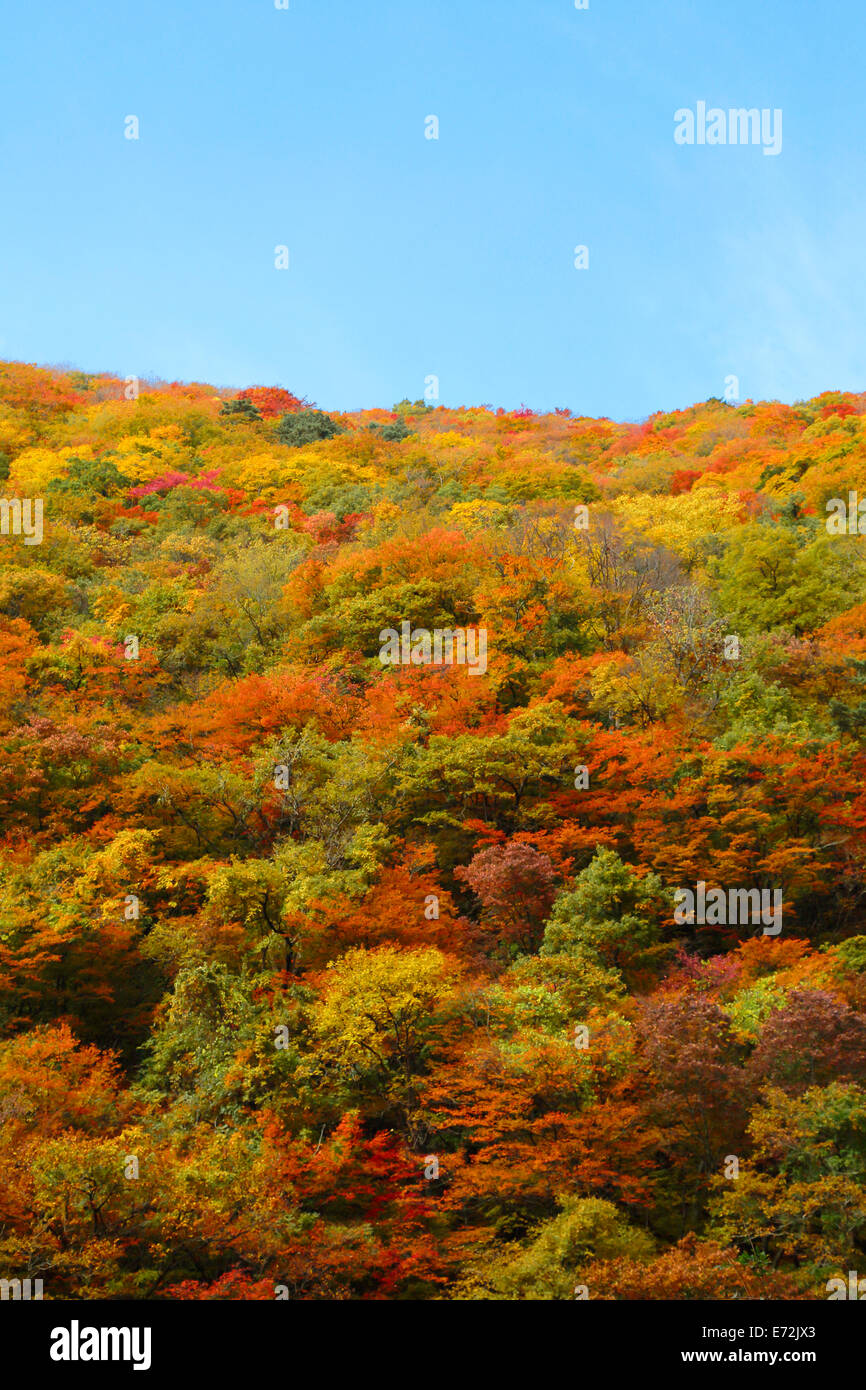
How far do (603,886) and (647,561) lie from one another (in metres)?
19.1

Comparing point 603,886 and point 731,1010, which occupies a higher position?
point 603,886

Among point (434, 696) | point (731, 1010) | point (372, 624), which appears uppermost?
point (372, 624)

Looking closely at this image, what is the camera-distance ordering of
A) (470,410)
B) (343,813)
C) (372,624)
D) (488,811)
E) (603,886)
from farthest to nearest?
(470,410), (372,624), (488,811), (343,813), (603,886)

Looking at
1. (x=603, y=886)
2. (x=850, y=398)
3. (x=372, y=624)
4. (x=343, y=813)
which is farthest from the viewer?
(x=850, y=398)

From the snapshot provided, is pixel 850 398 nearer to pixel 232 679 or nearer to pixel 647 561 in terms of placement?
pixel 647 561

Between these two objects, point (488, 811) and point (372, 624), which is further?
point (372, 624)

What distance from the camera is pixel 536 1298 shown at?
1623cm

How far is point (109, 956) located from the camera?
1022 inches

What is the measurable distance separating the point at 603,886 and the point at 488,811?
21.5ft

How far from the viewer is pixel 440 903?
2600cm

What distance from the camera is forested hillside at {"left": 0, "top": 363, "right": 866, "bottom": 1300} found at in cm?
1759

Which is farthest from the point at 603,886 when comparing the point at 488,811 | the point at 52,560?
the point at 52,560

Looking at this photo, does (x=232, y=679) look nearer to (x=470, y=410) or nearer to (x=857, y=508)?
(x=857, y=508)

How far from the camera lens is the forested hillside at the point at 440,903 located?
57.7 ft
